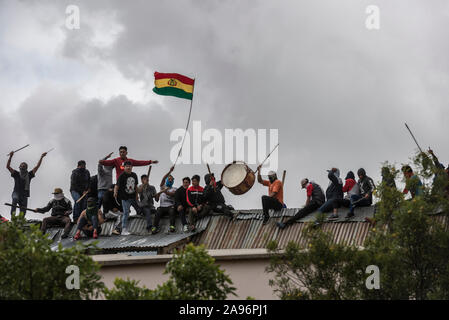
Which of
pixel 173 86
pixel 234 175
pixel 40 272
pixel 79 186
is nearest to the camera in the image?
pixel 40 272

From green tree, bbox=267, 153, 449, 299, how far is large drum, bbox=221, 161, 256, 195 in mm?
8173

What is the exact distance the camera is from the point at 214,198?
21984mm

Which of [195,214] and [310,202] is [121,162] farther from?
[310,202]

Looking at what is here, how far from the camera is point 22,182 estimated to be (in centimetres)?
2431

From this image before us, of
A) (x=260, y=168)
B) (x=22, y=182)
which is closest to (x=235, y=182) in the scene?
(x=260, y=168)

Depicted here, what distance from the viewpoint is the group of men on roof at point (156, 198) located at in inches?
813

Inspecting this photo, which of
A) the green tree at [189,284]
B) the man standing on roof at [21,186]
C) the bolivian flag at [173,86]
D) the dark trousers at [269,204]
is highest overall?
the bolivian flag at [173,86]

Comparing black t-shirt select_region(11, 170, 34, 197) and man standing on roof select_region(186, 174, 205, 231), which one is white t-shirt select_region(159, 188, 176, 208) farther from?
black t-shirt select_region(11, 170, 34, 197)

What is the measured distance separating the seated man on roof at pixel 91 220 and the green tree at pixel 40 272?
394 inches

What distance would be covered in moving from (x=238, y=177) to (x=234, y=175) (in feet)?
0.56

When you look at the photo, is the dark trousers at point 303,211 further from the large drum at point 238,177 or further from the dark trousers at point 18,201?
the dark trousers at point 18,201

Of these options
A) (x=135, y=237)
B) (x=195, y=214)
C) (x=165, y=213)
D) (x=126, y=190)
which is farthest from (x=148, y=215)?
→ (x=195, y=214)

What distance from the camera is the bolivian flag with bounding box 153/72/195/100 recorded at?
24812mm

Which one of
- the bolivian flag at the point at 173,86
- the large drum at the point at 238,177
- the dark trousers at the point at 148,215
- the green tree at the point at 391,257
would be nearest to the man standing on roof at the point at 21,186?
the dark trousers at the point at 148,215
